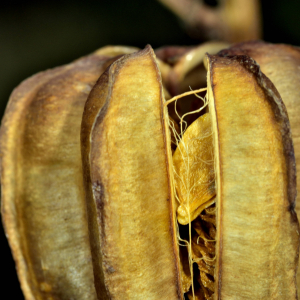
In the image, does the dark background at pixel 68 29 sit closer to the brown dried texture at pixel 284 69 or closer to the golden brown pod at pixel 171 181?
the brown dried texture at pixel 284 69

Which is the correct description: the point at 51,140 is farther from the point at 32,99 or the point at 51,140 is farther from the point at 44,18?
the point at 44,18

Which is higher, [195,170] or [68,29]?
[68,29]

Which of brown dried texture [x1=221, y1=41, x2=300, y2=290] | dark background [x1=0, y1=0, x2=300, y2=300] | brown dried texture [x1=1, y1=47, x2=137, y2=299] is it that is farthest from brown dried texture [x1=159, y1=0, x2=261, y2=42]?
brown dried texture [x1=1, y1=47, x2=137, y2=299]

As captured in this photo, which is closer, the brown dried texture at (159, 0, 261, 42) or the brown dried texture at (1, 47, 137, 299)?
the brown dried texture at (1, 47, 137, 299)

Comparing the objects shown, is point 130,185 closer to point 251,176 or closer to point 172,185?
point 172,185

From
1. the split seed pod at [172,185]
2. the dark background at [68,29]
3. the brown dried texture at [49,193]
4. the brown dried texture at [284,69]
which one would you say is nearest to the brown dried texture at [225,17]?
the dark background at [68,29]

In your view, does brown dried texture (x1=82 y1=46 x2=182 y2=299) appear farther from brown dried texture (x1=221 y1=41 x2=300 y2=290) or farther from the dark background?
the dark background

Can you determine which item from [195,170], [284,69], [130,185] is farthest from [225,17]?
[130,185]
